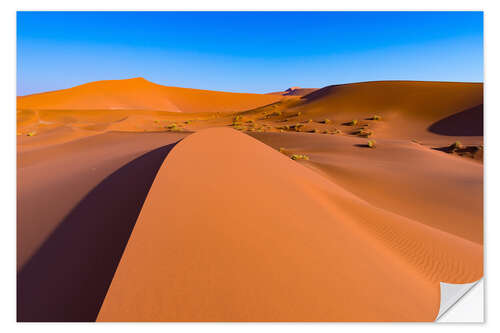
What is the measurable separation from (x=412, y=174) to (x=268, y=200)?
6.45m

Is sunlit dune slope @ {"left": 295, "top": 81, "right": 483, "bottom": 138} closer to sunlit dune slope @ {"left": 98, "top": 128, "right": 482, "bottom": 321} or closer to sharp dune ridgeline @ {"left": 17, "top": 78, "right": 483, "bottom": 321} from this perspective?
sharp dune ridgeline @ {"left": 17, "top": 78, "right": 483, "bottom": 321}

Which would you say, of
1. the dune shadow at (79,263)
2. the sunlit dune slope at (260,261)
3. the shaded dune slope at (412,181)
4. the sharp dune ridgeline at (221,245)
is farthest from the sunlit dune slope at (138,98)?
the sunlit dune slope at (260,261)

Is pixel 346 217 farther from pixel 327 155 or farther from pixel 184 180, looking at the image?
pixel 327 155

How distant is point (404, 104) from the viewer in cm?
2381

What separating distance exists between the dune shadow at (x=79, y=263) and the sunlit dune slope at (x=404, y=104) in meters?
18.9

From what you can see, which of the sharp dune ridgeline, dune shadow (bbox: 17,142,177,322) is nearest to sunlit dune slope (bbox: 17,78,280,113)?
the sharp dune ridgeline

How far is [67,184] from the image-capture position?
4023 millimetres

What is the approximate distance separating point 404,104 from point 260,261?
2726 centimetres

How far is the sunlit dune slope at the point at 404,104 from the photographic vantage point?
62.6 ft

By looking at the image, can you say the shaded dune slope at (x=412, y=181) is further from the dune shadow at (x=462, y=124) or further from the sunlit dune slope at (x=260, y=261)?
the dune shadow at (x=462, y=124)

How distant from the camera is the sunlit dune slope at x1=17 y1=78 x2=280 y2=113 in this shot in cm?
4525

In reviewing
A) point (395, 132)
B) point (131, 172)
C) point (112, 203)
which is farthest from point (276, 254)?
point (395, 132)

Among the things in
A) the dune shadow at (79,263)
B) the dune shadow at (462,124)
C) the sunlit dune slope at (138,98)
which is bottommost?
the dune shadow at (79,263)

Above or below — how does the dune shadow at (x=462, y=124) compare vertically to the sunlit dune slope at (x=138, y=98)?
below
